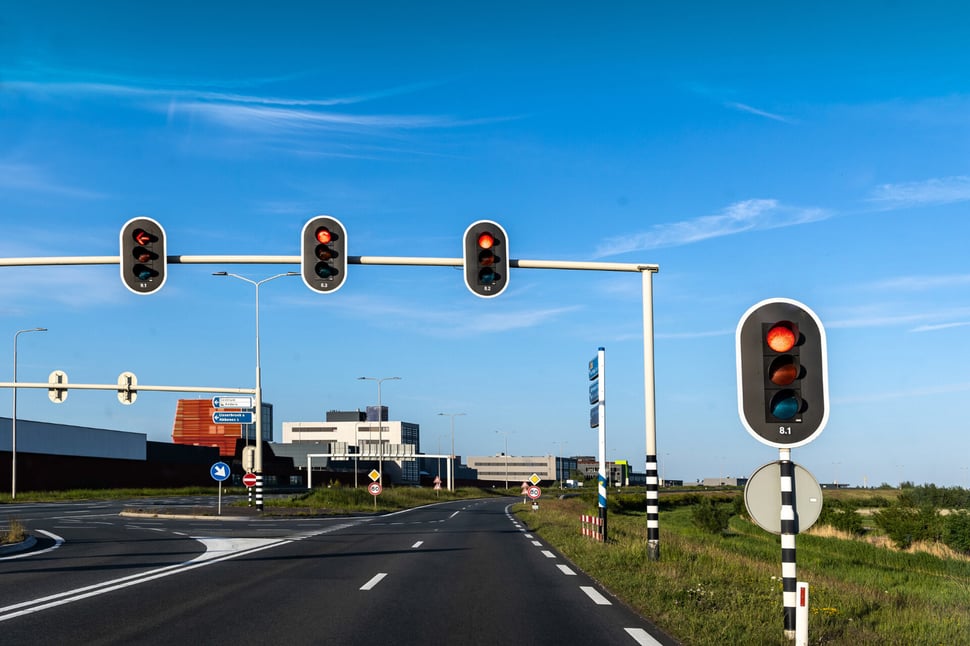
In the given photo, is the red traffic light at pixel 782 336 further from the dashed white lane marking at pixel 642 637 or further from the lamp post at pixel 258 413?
the lamp post at pixel 258 413

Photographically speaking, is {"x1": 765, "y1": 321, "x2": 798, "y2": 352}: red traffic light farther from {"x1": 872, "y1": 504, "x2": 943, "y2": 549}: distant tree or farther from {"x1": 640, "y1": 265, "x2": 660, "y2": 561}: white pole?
{"x1": 872, "y1": 504, "x2": 943, "y2": 549}: distant tree

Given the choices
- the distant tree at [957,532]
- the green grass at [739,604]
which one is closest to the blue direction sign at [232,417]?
the green grass at [739,604]

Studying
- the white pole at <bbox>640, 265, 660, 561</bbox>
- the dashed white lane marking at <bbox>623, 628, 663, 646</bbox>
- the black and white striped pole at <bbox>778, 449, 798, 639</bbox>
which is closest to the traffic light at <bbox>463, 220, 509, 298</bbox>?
the white pole at <bbox>640, 265, 660, 561</bbox>

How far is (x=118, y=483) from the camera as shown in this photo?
7694 cm

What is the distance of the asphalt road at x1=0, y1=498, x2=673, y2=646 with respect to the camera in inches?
351

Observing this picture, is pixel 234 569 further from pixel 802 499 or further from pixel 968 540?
pixel 968 540

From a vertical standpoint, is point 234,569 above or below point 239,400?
below

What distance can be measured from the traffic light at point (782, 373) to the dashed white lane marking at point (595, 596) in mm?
4080

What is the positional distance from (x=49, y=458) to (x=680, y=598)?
217 feet

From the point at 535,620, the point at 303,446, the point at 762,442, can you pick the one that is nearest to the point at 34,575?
the point at 535,620

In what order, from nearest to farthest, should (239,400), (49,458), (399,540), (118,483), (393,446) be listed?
(399,540) < (239,400) < (49,458) < (118,483) < (393,446)

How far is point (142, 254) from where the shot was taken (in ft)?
47.5

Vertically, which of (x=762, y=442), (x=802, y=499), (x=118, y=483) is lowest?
(x=118, y=483)

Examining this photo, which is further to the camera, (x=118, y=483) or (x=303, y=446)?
(x=303, y=446)
